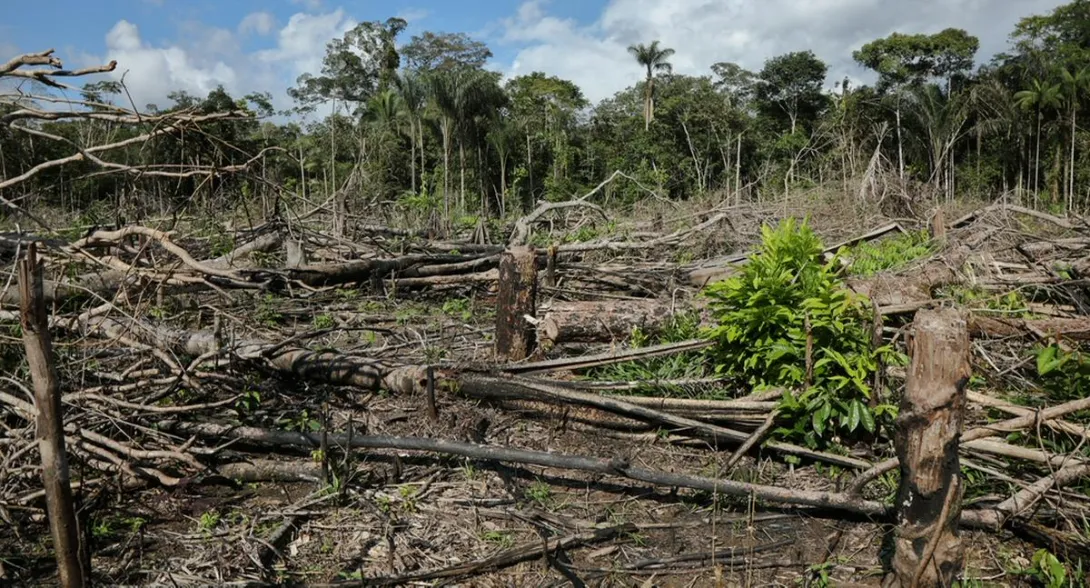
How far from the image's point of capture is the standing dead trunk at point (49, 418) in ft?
6.79

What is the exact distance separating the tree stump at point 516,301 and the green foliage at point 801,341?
4.29 ft

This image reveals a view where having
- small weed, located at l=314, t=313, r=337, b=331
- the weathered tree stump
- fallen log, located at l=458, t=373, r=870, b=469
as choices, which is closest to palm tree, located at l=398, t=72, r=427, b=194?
small weed, located at l=314, t=313, r=337, b=331

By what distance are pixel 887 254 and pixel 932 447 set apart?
5.48 m

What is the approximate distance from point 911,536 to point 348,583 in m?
2.18

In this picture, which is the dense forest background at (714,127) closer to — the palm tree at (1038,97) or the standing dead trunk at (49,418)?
the palm tree at (1038,97)

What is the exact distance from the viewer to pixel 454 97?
26844 mm

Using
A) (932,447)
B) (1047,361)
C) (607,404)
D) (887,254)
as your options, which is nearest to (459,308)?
(607,404)

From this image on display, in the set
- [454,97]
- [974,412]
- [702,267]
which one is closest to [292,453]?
[974,412]

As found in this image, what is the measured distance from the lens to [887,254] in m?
7.57

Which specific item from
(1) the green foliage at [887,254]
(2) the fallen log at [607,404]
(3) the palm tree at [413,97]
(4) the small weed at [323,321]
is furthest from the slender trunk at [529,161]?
(2) the fallen log at [607,404]

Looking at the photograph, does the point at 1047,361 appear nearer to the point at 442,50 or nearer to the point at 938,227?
the point at 938,227

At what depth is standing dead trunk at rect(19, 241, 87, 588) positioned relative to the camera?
2070mm

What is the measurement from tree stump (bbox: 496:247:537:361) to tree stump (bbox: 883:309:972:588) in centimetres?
302

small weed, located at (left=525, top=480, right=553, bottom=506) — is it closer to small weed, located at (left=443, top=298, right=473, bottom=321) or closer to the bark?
the bark
